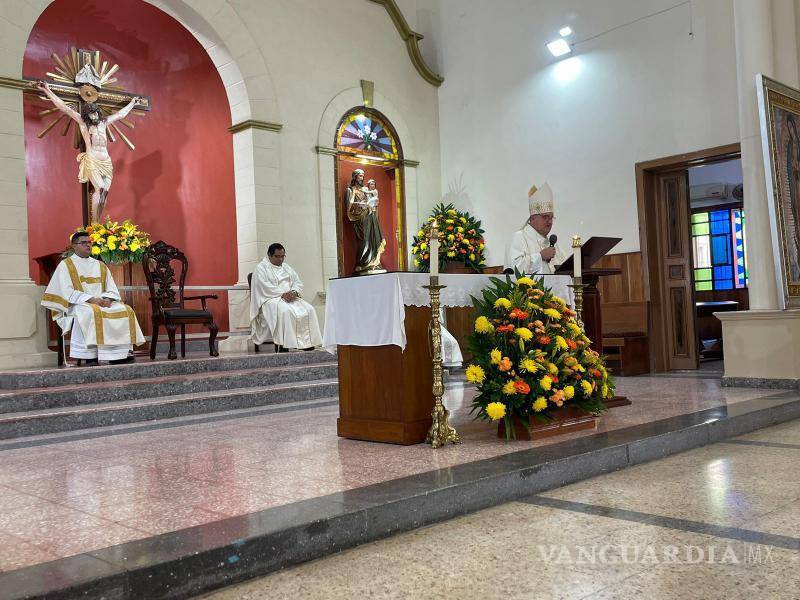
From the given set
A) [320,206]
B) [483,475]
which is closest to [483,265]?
[320,206]

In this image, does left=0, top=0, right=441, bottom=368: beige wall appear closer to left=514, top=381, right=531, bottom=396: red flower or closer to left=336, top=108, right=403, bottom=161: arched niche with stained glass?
left=336, top=108, right=403, bottom=161: arched niche with stained glass

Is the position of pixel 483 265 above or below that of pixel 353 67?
below

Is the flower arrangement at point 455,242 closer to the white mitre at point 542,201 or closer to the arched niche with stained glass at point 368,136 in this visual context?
the arched niche with stained glass at point 368,136

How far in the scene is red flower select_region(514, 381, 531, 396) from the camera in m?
3.98

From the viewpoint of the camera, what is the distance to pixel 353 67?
1054 centimetres

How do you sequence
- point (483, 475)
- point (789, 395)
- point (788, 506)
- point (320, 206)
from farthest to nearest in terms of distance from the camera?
point (320, 206) < point (789, 395) < point (483, 475) < point (788, 506)

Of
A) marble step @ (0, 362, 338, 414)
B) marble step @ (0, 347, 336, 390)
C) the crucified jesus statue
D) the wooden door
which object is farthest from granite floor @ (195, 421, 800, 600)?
the crucified jesus statue

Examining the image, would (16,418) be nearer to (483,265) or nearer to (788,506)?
(788,506)

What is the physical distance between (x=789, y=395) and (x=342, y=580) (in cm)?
459

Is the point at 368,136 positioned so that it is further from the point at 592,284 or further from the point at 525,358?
the point at 525,358

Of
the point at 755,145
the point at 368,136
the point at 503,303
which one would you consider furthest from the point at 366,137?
the point at 503,303

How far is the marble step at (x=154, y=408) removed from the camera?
5.04 m

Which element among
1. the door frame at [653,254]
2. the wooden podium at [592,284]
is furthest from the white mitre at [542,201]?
the door frame at [653,254]

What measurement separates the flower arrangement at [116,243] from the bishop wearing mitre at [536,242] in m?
3.95
